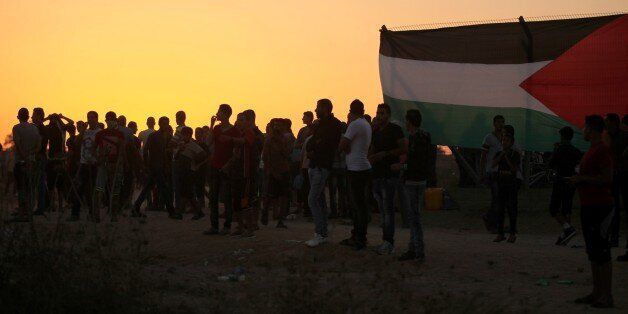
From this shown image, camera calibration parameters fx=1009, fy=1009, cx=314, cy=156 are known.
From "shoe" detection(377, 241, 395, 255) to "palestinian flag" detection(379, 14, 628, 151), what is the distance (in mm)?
7737

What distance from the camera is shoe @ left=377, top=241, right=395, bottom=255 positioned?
39.9ft

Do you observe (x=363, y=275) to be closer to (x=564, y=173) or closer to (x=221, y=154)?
(x=221, y=154)

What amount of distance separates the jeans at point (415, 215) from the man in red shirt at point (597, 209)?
2616 millimetres

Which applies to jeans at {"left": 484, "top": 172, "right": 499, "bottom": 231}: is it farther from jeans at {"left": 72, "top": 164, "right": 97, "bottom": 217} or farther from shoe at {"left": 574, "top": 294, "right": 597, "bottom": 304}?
jeans at {"left": 72, "top": 164, "right": 97, "bottom": 217}

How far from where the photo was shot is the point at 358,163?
12.3m

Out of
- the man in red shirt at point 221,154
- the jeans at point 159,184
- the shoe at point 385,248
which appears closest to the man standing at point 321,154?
the shoe at point 385,248

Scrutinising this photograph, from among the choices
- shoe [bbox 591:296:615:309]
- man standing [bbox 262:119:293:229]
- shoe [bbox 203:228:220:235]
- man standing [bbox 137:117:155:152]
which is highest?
man standing [bbox 137:117:155:152]

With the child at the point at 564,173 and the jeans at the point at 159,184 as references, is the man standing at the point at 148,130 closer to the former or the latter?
the jeans at the point at 159,184

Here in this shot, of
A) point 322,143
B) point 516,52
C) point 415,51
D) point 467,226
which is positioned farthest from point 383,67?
point 322,143

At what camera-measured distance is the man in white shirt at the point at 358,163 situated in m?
12.2

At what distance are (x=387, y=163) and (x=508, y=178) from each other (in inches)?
119

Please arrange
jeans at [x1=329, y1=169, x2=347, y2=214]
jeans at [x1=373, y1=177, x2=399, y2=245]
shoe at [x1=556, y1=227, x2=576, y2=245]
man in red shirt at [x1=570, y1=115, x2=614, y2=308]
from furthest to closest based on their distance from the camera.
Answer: jeans at [x1=329, y1=169, x2=347, y2=214] → shoe at [x1=556, y1=227, x2=576, y2=245] → jeans at [x1=373, y1=177, x2=399, y2=245] → man in red shirt at [x1=570, y1=115, x2=614, y2=308]

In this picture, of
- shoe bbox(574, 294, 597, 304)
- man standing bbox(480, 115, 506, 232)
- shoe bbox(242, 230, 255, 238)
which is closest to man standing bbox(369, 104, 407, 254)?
shoe bbox(242, 230, 255, 238)

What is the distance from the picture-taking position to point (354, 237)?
12656 millimetres
